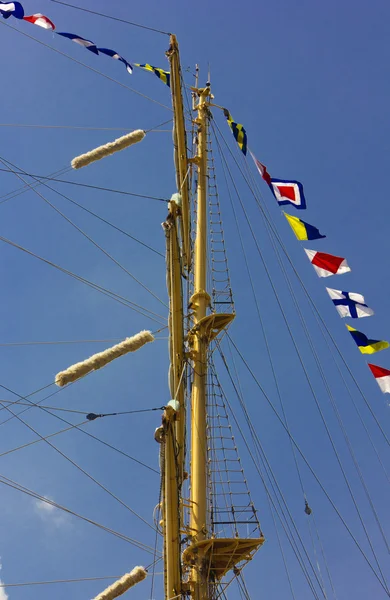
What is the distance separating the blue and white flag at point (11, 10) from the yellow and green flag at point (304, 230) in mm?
8374

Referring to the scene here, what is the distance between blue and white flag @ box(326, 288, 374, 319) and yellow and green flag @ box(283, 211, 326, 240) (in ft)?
5.07

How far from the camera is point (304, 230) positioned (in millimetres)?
20016

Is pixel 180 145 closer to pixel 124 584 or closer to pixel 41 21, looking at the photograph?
pixel 41 21

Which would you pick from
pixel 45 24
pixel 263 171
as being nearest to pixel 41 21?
pixel 45 24

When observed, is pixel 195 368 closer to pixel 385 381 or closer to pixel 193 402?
pixel 193 402

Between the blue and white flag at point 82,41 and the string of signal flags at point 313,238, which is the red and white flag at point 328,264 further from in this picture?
the blue and white flag at point 82,41

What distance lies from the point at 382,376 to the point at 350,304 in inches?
77.1

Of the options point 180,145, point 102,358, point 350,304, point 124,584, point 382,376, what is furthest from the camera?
point 180,145

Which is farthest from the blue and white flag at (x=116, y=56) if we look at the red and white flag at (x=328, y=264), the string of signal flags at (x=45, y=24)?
the red and white flag at (x=328, y=264)

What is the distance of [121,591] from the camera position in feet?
53.4

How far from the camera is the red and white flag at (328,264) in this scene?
19.2m

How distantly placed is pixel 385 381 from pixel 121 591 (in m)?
7.59

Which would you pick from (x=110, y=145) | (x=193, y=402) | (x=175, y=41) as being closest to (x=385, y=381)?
(x=193, y=402)

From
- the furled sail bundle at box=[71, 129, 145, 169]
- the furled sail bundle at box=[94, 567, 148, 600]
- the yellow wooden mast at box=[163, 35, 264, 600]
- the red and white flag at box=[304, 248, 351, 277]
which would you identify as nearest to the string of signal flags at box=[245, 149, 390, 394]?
the red and white flag at box=[304, 248, 351, 277]
